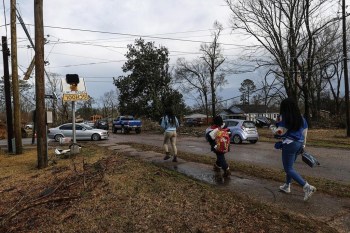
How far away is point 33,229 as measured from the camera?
17.5 feet

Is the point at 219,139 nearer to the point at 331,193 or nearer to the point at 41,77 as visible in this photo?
the point at 331,193

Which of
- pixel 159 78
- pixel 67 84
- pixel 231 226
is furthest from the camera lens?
pixel 159 78

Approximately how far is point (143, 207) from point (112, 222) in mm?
691

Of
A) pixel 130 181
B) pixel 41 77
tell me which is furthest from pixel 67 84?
pixel 130 181

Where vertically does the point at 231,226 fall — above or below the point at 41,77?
below

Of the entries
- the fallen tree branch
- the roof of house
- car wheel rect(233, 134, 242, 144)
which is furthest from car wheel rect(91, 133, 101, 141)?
the roof of house

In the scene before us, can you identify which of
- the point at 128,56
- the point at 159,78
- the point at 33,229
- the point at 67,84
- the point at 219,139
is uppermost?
the point at 128,56

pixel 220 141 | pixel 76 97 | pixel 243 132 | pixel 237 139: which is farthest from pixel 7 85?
pixel 220 141

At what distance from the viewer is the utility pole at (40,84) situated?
442 inches

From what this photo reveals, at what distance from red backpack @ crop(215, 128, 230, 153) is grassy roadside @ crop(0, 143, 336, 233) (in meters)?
1.24

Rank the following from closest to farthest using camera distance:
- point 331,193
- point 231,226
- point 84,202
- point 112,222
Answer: point 231,226 < point 112,222 < point 84,202 < point 331,193

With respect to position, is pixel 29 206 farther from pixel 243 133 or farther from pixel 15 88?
pixel 243 133

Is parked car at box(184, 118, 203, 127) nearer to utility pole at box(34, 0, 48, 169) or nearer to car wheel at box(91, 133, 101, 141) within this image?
car wheel at box(91, 133, 101, 141)

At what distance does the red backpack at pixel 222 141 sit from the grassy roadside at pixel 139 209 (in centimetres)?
124
